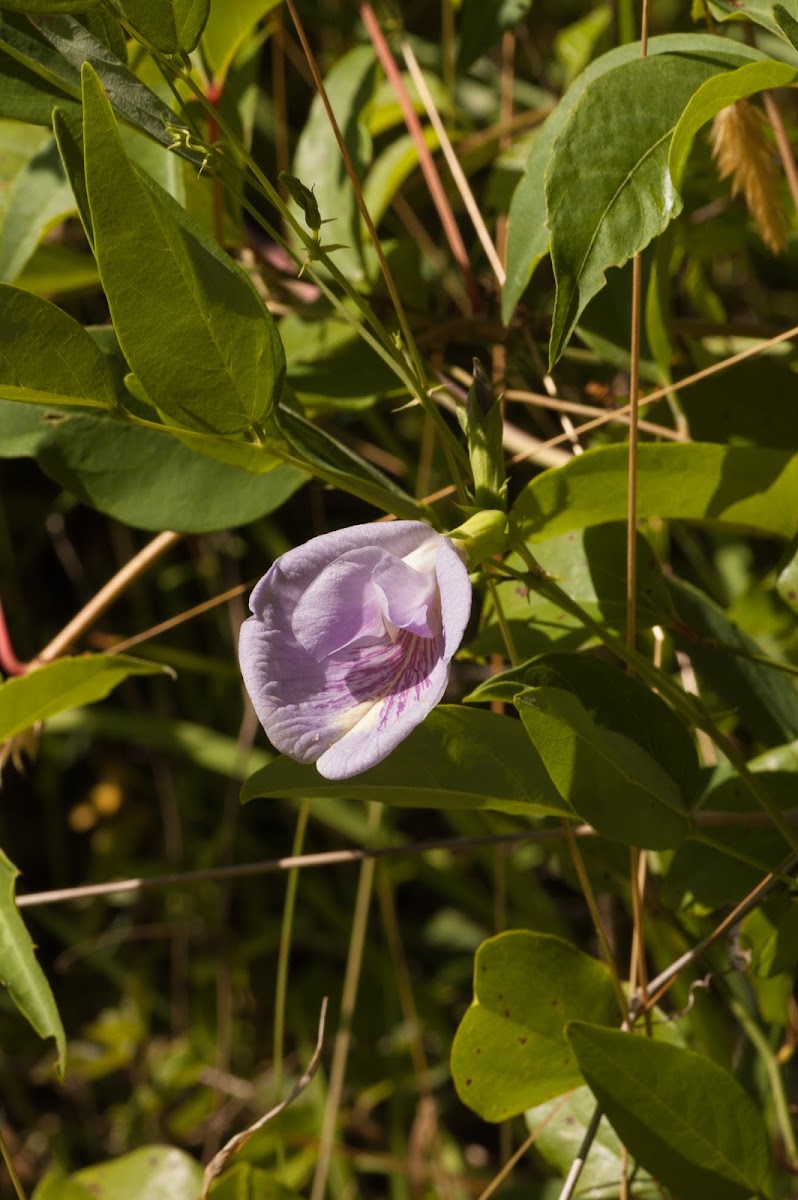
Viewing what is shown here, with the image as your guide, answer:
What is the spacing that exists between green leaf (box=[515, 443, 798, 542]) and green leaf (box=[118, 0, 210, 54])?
13.2 inches

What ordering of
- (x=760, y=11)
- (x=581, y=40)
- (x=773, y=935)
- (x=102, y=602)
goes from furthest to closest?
(x=581, y=40) < (x=102, y=602) < (x=773, y=935) < (x=760, y=11)

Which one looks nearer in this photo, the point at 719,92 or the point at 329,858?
the point at 719,92

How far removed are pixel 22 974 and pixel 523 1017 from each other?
1.09ft

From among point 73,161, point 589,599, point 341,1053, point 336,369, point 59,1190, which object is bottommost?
point 341,1053

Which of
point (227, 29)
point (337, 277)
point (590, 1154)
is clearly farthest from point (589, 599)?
point (227, 29)

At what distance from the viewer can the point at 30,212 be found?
100cm

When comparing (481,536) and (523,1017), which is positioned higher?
(481,536)

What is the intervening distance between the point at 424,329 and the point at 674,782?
54 cm

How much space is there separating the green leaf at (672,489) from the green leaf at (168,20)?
33 centimetres

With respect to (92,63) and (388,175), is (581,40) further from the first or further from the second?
(92,63)

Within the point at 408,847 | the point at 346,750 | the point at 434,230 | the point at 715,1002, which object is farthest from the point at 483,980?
the point at 434,230

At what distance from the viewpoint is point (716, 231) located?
1.17m

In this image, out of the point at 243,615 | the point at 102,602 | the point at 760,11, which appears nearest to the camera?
the point at 760,11

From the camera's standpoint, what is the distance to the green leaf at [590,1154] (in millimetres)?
921
